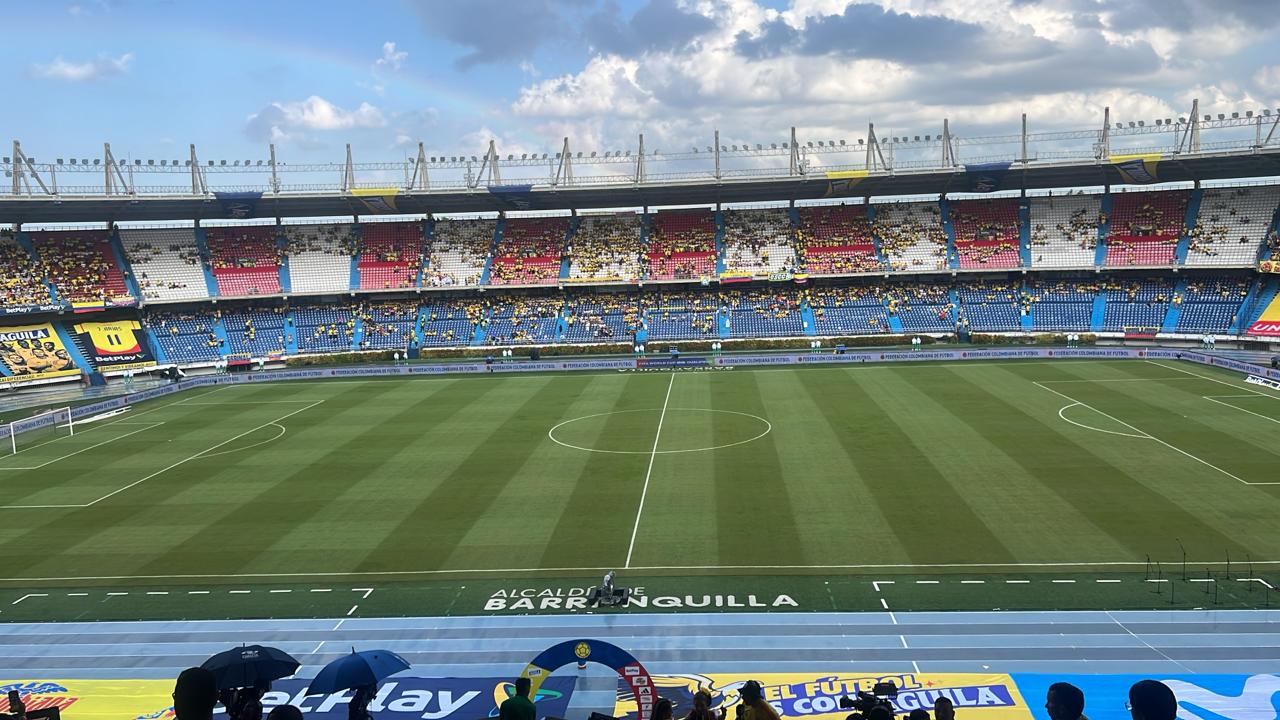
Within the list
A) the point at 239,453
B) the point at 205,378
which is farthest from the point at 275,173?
the point at 239,453

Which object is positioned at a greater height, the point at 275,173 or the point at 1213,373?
the point at 275,173

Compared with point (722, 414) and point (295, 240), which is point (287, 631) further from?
point (295, 240)

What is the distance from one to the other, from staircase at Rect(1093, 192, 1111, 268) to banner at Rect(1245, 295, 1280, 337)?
1042cm

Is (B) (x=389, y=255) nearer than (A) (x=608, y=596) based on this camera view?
No

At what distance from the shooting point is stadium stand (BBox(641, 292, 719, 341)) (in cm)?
6569

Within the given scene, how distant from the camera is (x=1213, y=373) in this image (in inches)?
1826

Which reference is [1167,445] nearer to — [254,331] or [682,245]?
[682,245]

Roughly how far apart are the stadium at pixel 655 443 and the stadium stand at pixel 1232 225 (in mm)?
272

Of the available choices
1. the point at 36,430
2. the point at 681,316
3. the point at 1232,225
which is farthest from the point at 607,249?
the point at 1232,225

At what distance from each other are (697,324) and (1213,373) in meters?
33.0

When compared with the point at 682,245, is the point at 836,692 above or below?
below

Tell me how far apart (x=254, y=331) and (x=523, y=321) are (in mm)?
20209

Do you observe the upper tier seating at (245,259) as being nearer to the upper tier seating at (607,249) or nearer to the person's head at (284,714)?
the upper tier seating at (607,249)

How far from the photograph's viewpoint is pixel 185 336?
2554 inches
